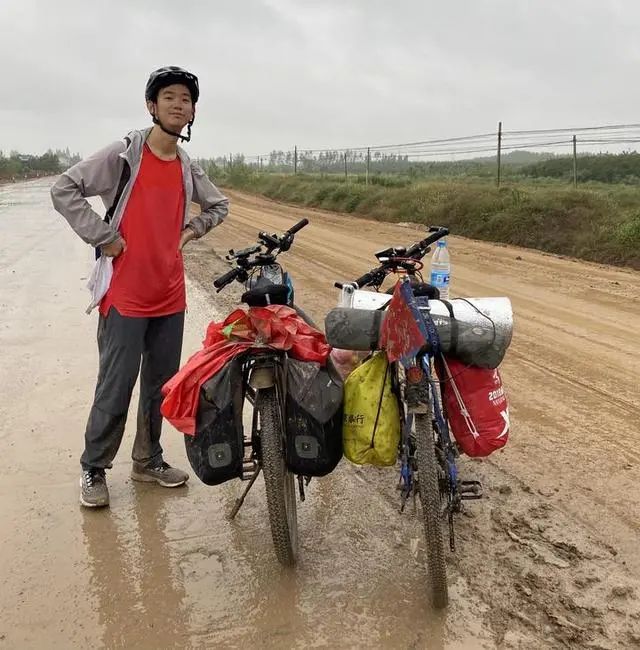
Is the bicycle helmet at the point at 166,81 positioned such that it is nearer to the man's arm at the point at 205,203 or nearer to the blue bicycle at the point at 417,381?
the man's arm at the point at 205,203

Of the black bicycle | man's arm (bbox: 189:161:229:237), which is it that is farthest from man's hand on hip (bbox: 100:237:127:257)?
the black bicycle

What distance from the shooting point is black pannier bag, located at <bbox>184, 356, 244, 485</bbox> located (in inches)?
109

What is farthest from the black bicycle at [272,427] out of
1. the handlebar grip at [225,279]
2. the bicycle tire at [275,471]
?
the handlebar grip at [225,279]

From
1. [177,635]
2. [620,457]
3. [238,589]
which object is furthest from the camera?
A: [620,457]

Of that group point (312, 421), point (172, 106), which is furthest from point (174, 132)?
point (312, 421)

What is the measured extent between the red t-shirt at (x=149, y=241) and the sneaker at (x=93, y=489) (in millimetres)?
908

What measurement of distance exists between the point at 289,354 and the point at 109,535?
4.44 ft

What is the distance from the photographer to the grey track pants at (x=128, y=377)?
346cm

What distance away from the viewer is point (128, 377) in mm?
3492

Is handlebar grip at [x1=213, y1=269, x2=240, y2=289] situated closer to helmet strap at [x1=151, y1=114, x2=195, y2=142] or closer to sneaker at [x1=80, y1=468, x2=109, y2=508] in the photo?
helmet strap at [x1=151, y1=114, x2=195, y2=142]

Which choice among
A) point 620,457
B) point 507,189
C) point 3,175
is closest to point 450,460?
point 620,457

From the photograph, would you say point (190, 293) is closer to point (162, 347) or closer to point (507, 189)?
point (162, 347)

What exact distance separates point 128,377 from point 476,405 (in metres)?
Result: 1.80

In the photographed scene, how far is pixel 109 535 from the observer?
3314 millimetres
